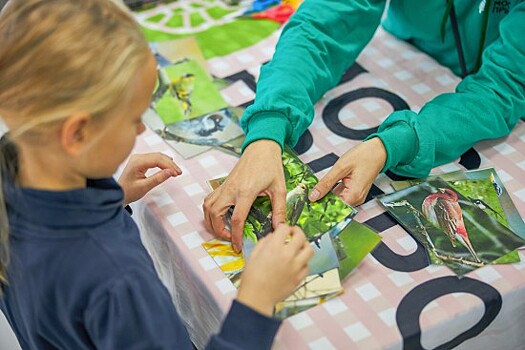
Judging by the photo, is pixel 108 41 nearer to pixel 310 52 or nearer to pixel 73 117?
pixel 73 117

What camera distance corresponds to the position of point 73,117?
68cm

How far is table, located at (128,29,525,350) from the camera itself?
854 mm

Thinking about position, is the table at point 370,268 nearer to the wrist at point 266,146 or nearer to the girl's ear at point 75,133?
the wrist at point 266,146

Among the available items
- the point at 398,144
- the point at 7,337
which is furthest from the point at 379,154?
the point at 7,337

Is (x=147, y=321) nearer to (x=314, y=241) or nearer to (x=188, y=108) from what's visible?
(x=314, y=241)

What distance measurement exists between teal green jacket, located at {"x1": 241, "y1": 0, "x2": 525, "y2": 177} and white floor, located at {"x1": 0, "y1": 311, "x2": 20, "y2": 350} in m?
0.58

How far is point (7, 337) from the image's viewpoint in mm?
1289

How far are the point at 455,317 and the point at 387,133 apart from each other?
32 centimetres

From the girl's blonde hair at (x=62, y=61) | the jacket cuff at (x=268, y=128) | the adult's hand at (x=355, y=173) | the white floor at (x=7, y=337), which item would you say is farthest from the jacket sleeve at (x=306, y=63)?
the white floor at (x=7, y=337)

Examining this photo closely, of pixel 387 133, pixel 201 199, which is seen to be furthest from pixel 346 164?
pixel 201 199

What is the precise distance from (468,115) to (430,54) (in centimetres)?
27

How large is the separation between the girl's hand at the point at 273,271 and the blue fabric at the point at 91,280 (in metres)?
0.02

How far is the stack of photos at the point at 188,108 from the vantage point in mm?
1163

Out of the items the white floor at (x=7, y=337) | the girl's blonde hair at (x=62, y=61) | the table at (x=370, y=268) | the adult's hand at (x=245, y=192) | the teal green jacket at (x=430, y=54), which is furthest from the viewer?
the white floor at (x=7, y=337)
